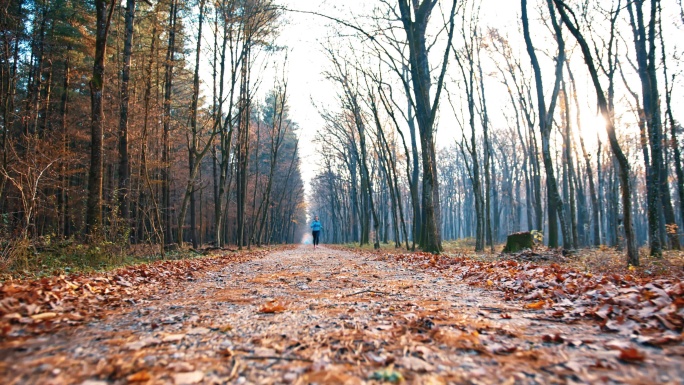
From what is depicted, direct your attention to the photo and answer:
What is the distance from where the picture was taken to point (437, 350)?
2.46 m

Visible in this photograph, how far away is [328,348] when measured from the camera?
8.21ft

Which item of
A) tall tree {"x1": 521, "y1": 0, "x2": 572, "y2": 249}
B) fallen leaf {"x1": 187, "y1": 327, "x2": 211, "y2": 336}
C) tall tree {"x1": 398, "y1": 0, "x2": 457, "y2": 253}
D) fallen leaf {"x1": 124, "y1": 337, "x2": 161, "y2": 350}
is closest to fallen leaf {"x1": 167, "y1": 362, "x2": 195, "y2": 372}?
fallen leaf {"x1": 124, "y1": 337, "x2": 161, "y2": 350}

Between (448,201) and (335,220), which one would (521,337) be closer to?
(335,220)

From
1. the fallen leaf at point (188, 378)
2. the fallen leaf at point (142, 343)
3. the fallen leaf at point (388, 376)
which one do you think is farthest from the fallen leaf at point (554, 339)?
the fallen leaf at point (142, 343)

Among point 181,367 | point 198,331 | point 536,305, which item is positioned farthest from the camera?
point 536,305

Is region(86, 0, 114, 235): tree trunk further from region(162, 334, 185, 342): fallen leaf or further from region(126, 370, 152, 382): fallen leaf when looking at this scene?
region(126, 370, 152, 382): fallen leaf

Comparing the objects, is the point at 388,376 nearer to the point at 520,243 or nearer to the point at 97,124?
the point at 97,124

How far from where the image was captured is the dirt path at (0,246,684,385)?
2012 millimetres

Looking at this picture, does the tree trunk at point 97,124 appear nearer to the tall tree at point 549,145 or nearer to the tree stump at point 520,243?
the tall tree at point 549,145

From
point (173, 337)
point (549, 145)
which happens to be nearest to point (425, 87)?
point (549, 145)

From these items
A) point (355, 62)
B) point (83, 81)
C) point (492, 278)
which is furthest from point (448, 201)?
point (492, 278)

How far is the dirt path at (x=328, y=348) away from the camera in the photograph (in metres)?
2.01

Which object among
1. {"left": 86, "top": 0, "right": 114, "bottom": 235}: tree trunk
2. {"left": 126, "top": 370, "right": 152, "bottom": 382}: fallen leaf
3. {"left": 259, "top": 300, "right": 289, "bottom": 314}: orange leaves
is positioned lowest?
{"left": 259, "top": 300, "right": 289, "bottom": 314}: orange leaves

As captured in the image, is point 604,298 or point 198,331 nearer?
point 198,331
